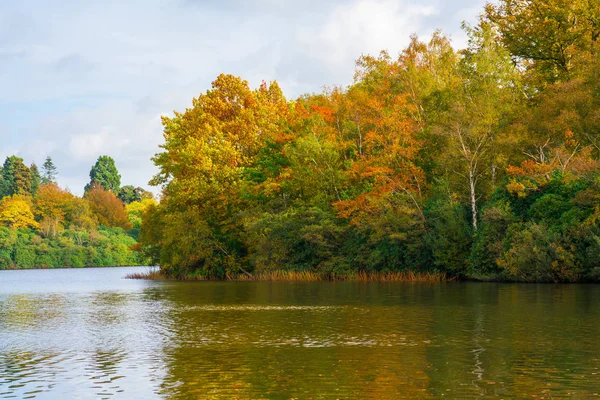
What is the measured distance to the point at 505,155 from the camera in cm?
5400

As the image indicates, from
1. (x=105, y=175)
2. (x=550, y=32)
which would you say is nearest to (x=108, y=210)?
(x=105, y=175)

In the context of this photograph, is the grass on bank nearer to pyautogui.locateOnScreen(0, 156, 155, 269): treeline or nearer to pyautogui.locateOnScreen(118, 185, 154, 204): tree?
pyautogui.locateOnScreen(0, 156, 155, 269): treeline

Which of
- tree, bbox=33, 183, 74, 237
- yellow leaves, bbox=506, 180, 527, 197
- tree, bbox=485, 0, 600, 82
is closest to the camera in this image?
yellow leaves, bbox=506, 180, 527, 197

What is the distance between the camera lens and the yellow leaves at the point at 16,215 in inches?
5148

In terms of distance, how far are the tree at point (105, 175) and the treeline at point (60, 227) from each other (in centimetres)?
2244

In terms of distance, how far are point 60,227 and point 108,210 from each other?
68.4 ft

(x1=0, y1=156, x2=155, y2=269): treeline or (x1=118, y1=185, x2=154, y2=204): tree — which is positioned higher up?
(x1=118, y1=185, x2=154, y2=204): tree

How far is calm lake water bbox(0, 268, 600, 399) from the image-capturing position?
48.0ft

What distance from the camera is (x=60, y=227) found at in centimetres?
13512

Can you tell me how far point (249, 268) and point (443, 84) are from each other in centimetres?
2373

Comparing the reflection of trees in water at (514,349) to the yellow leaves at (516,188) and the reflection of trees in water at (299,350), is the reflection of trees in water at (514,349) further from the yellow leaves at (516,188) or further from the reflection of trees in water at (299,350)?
the yellow leaves at (516,188)

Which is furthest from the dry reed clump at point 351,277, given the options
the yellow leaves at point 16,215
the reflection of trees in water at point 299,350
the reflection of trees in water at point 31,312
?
the yellow leaves at point 16,215

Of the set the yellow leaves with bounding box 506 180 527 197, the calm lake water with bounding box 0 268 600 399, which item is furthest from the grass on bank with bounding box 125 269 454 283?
the calm lake water with bounding box 0 268 600 399

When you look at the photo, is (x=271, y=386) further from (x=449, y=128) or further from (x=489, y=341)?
(x=449, y=128)
